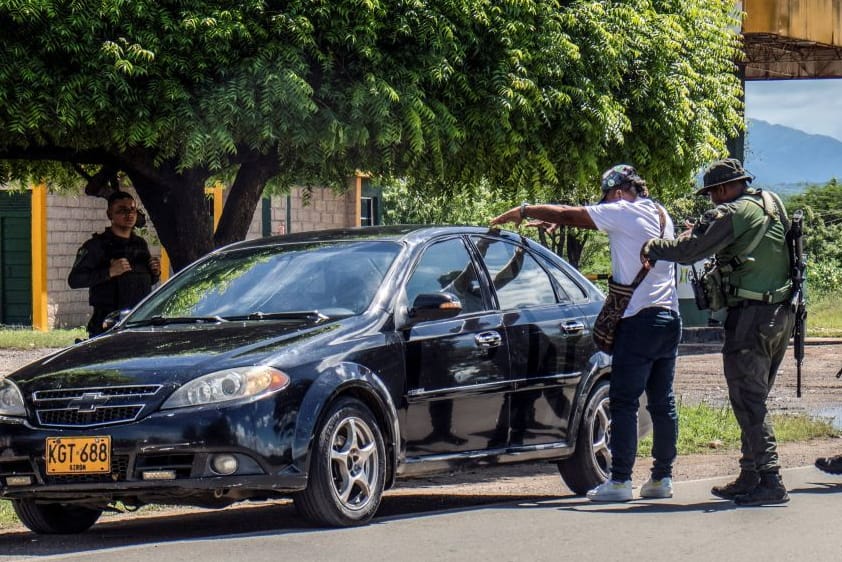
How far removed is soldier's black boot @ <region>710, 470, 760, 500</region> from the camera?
866cm

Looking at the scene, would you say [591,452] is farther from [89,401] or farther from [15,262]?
[15,262]

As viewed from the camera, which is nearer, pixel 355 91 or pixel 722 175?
pixel 722 175

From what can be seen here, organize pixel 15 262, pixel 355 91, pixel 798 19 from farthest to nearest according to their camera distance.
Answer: pixel 15 262 → pixel 798 19 → pixel 355 91

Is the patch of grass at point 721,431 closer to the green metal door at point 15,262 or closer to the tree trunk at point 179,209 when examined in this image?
the tree trunk at point 179,209

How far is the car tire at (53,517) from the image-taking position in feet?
25.7

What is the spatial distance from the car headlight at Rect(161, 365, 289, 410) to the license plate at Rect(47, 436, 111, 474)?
341mm

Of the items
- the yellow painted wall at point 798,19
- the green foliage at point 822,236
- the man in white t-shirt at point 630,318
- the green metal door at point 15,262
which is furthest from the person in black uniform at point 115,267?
the green foliage at point 822,236

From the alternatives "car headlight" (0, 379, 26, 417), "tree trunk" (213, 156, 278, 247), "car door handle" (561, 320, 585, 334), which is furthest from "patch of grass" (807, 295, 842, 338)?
"car headlight" (0, 379, 26, 417)

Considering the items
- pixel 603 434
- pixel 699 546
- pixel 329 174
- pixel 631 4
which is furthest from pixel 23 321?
pixel 699 546

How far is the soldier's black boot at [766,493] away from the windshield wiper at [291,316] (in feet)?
8.25

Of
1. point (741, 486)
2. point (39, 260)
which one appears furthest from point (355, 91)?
point (39, 260)

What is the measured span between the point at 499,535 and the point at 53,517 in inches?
93.0

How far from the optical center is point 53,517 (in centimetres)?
792

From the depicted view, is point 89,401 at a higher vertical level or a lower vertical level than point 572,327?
lower
